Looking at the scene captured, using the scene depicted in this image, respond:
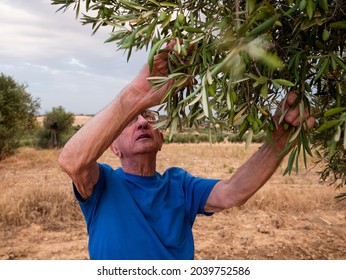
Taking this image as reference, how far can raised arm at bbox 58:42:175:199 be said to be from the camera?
6.33 feet

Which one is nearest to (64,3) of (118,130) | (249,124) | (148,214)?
(118,130)

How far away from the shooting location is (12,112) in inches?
833

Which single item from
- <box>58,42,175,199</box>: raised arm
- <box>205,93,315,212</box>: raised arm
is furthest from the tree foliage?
<box>205,93,315,212</box>: raised arm

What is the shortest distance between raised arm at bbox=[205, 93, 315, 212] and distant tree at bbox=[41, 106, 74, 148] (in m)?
28.2

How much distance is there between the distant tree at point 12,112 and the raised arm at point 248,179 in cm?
1957

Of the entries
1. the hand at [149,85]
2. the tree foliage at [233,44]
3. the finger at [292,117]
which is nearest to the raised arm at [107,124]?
the hand at [149,85]

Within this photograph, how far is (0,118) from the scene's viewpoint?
19.8m

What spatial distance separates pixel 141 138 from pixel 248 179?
2.74ft

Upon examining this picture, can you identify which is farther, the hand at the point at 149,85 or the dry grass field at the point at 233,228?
the dry grass field at the point at 233,228

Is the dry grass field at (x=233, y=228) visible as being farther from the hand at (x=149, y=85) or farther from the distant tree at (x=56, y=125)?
the distant tree at (x=56, y=125)

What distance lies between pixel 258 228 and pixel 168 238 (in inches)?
271

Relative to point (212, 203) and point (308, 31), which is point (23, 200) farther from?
point (308, 31)

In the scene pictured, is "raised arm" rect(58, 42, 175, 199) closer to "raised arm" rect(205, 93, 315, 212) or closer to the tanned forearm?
the tanned forearm

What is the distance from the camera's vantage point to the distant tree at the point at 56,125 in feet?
96.9
